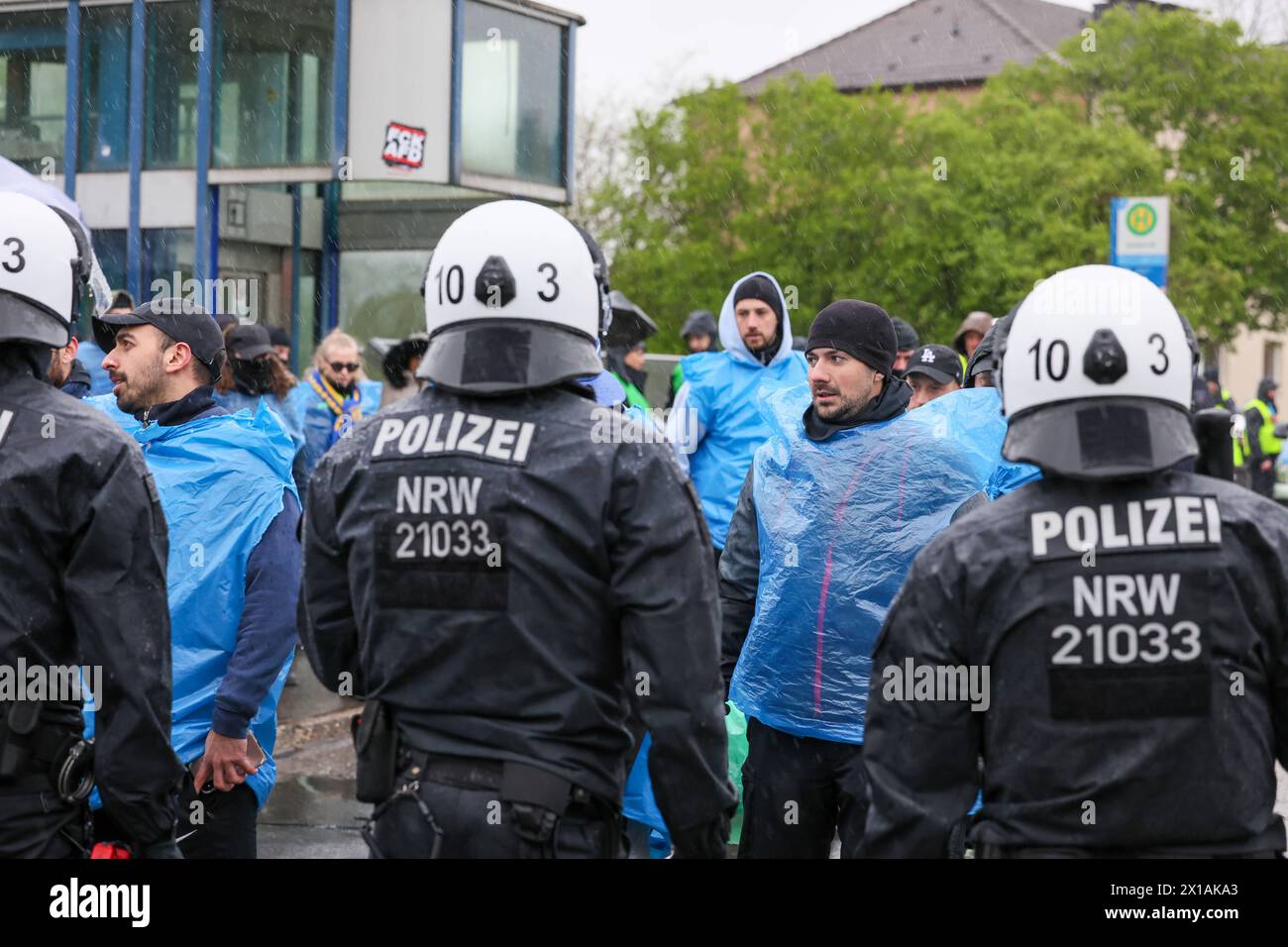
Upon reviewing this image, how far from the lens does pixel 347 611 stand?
3.30 metres

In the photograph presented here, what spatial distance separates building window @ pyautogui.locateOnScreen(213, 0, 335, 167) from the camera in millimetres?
14328

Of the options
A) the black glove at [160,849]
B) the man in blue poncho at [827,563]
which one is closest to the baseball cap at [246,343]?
the man in blue poncho at [827,563]

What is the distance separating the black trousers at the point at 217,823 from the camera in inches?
167

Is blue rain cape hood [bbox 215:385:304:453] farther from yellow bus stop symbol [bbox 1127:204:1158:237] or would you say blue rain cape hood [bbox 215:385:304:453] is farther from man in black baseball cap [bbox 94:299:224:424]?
yellow bus stop symbol [bbox 1127:204:1158:237]

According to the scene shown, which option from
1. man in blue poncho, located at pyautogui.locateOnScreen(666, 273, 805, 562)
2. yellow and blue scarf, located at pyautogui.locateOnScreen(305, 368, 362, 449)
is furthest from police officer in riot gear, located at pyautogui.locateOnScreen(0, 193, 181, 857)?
yellow and blue scarf, located at pyautogui.locateOnScreen(305, 368, 362, 449)

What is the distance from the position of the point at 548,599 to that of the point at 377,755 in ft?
1.44

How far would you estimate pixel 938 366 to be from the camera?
7.07 m

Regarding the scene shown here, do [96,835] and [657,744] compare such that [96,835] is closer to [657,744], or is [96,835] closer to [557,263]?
[657,744]

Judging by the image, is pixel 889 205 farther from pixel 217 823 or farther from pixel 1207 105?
pixel 217 823

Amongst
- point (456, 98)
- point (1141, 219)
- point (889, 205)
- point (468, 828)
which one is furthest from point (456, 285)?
point (889, 205)

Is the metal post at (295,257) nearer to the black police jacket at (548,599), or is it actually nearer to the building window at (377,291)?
the building window at (377,291)
